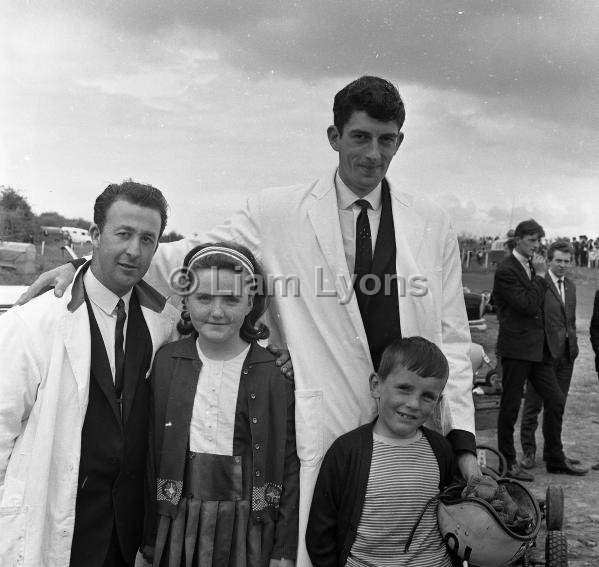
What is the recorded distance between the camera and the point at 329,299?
104 inches

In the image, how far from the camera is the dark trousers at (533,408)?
630cm

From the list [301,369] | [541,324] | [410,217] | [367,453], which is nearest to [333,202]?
[410,217]

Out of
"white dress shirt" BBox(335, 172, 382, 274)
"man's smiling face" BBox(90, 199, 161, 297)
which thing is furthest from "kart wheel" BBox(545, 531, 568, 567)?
"man's smiling face" BBox(90, 199, 161, 297)

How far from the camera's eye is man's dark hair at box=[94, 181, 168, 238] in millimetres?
2432

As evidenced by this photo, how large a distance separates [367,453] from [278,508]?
396mm

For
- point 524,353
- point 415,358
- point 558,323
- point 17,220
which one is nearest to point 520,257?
point 558,323

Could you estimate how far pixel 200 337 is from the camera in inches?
101

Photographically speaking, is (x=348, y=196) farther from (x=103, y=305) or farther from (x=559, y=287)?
(x=559, y=287)

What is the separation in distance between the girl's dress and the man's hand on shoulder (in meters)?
0.44

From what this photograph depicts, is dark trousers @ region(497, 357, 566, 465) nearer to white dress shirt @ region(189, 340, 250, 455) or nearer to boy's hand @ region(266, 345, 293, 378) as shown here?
boy's hand @ region(266, 345, 293, 378)

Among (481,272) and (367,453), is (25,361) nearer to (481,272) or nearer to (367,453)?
(367,453)

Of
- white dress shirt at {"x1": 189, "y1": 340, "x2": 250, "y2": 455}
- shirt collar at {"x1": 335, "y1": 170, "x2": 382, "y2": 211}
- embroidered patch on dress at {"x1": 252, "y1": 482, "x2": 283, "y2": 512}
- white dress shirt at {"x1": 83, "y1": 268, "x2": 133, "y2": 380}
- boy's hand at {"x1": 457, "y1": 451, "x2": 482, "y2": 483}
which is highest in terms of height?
shirt collar at {"x1": 335, "y1": 170, "x2": 382, "y2": 211}

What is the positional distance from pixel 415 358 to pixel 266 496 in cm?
76

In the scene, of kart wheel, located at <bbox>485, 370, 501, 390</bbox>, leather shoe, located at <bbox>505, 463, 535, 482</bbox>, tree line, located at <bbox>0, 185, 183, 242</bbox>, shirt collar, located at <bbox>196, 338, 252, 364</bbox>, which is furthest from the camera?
tree line, located at <bbox>0, 185, 183, 242</bbox>
